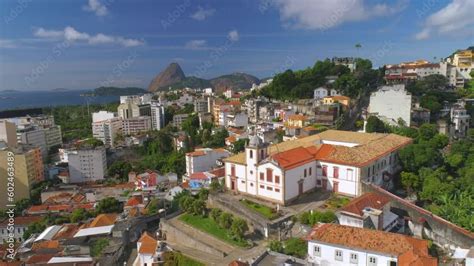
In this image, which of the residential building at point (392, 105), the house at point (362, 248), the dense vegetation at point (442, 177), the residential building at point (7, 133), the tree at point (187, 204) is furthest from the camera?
the residential building at point (7, 133)

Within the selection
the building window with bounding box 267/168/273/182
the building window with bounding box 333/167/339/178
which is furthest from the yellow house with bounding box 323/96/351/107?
the building window with bounding box 267/168/273/182

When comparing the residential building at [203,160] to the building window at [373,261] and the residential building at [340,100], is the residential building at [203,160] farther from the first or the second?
the building window at [373,261]

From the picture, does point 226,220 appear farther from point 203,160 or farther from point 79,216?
point 203,160

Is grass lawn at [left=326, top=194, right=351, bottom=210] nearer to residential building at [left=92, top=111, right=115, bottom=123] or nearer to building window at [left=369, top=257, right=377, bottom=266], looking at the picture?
building window at [left=369, top=257, right=377, bottom=266]

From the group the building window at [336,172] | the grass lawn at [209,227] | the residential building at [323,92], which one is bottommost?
the grass lawn at [209,227]

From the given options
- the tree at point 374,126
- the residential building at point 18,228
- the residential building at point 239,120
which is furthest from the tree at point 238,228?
the residential building at point 239,120

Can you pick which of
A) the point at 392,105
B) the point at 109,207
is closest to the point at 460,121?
the point at 392,105

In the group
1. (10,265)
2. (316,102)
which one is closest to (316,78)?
(316,102)

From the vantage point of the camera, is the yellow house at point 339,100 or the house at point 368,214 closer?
the house at point 368,214
